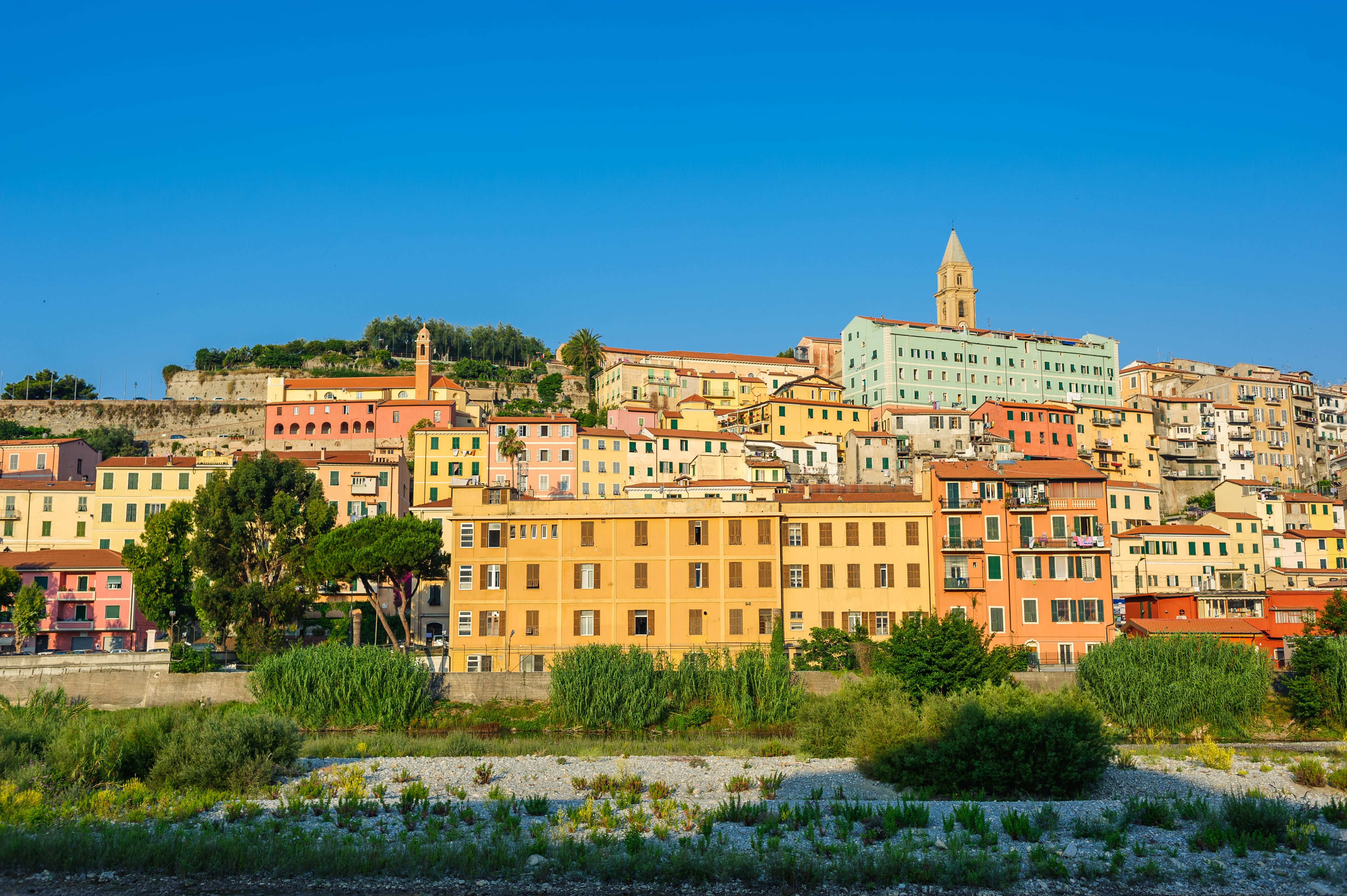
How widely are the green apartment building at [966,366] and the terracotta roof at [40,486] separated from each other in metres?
68.9

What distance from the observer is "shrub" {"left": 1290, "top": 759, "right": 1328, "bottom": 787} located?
31906 millimetres

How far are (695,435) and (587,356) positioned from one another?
141ft

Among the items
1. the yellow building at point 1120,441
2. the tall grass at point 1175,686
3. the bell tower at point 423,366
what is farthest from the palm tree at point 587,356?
the tall grass at point 1175,686

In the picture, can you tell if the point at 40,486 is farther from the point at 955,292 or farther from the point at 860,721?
the point at 955,292

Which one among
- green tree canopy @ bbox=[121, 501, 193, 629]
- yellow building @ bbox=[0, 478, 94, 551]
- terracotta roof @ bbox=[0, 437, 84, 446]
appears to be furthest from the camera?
terracotta roof @ bbox=[0, 437, 84, 446]

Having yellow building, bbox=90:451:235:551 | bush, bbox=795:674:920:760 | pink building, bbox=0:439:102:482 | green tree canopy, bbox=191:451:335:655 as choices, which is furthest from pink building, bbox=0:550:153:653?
bush, bbox=795:674:920:760

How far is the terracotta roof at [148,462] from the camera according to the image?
2751 inches

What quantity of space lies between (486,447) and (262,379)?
5561 cm

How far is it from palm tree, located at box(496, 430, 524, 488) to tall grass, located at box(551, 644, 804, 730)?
36.6 meters

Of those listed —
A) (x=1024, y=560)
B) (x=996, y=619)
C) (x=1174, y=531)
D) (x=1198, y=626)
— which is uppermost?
(x=1174, y=531)

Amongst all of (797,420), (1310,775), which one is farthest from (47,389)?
(1310,775)

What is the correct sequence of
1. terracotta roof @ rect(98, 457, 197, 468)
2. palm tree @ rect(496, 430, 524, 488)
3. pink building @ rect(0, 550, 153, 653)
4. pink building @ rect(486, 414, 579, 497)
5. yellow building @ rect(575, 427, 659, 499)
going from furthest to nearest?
yellow building @ rect(575, 427, 659, 499), pink building @ rect(486, 414, 579, 497), palm tree @ rect(496, 430, 524, 488), terracotta roof @ rect(98, 457, 197, 468), pink building @ rect(0, 550, 153, 653)

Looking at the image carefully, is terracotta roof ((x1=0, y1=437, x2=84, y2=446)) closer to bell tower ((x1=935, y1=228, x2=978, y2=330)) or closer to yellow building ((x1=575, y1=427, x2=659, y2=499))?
yellow building ((x1=575, y1=427, x2=659, y2=499))

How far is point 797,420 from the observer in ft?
317
